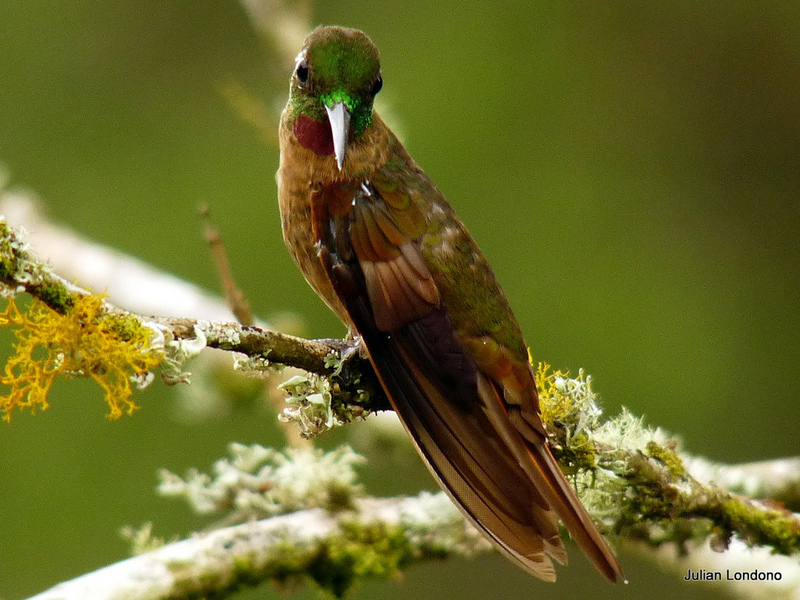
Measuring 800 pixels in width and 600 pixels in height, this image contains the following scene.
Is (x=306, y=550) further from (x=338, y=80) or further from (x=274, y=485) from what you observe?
(x=338, y=80)

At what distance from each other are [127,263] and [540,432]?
261cm

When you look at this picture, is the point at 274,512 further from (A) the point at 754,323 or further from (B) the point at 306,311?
(A) the point at 754,323

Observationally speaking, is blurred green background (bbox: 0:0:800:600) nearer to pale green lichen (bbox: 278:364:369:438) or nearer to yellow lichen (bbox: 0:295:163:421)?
pale green lichen (bbox: 278:364:369:438)

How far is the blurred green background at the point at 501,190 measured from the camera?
6.16 metres

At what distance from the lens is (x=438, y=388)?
2676 mm

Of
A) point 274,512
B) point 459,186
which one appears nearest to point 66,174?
point 459,186

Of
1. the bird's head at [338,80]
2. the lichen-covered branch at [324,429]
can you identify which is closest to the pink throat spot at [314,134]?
the bird's head at [338,80]

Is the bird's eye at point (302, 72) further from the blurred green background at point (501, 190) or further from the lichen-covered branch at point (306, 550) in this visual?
the blurred green background at point (501, 190)

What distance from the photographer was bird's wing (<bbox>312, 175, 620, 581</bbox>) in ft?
8.24

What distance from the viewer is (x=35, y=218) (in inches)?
200

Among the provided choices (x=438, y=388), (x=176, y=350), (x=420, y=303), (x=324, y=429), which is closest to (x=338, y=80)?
(x=420, y=303)

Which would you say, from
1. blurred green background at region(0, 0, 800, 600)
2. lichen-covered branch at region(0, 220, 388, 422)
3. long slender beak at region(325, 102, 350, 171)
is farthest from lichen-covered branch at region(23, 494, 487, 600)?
blurred green background at region(0, 0, 800, 600)

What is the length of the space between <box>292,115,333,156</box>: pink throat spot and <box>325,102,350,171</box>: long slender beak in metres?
0.05

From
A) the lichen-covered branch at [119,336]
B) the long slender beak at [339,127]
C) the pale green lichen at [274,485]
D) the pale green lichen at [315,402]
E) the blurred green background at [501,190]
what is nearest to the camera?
the lichen-covered branch at [119,336]
